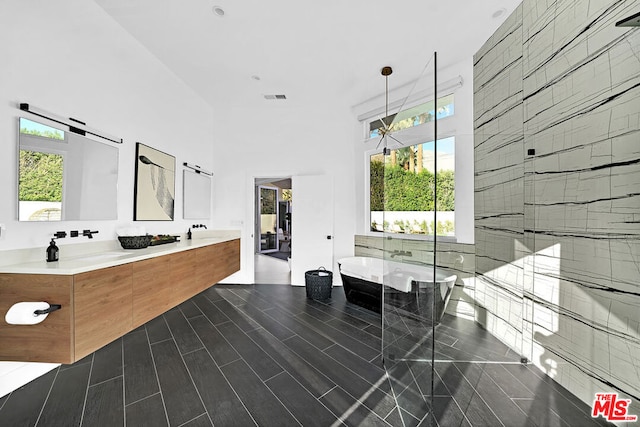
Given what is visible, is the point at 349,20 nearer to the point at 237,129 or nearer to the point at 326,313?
the point at 237,129

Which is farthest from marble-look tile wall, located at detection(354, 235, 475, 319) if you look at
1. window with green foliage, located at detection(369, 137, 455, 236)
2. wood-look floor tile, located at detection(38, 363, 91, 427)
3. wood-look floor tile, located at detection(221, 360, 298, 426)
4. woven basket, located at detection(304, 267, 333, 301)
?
wood-look floor tile, located at detection(38, 363, 91, 427)

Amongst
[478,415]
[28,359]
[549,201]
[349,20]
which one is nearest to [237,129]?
[349,20]

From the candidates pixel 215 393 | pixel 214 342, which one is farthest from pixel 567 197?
pixel 214 342

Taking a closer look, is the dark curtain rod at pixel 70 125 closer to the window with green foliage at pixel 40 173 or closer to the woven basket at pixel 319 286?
the window with green foliage at pixel 40 173

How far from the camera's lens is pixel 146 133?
2918 mm

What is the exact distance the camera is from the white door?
4.21 metres

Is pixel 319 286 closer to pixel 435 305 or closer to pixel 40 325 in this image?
pixel 435 305

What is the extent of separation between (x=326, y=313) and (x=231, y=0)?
10.8 feet

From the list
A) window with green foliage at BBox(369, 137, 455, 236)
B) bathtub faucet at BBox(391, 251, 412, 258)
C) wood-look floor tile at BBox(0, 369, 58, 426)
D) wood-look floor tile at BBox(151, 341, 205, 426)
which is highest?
window with green foliage at BBox(369, 137, 455, 236)

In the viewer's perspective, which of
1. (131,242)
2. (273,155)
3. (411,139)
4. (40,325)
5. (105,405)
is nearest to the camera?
(40,325)

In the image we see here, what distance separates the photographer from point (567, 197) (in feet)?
4.96

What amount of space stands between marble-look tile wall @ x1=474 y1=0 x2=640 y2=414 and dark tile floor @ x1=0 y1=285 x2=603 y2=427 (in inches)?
11.1

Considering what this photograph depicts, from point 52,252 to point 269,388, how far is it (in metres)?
1.81

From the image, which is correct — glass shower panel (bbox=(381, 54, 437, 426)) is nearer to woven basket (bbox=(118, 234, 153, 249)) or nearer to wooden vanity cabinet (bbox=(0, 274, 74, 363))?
wooden vanity cabinet (bbox=(0, 274, 74, 363))
